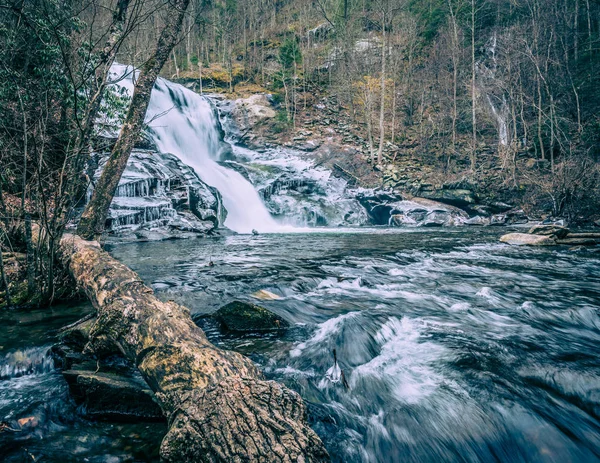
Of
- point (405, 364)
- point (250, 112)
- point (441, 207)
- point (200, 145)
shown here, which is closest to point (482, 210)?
point (441, 207)

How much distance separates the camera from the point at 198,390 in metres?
1.59

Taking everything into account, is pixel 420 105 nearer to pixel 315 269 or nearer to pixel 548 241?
pixel 548 241

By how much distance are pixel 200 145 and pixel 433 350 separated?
23.0m

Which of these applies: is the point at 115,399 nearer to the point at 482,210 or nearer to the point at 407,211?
the point at 407,211

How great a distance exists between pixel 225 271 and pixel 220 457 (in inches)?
225

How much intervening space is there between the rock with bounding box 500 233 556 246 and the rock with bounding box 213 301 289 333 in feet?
33.0

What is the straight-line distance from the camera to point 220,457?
4.31 feet

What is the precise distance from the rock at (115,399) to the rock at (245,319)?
4.71 ft

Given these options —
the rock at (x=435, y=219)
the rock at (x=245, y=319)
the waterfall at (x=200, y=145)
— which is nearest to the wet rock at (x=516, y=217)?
the rock at (x=435, y=219)

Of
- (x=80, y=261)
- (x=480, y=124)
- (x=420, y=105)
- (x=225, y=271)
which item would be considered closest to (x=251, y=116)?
(x=420, y=105)

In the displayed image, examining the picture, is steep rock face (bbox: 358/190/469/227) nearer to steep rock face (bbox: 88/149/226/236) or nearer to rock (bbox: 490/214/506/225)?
rock (bbox: 490/214/506/225)

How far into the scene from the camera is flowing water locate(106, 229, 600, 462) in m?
2.19

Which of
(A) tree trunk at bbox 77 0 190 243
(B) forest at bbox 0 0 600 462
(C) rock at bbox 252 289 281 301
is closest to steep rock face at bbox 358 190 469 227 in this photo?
(B) forest at bbox 0 0 600 462

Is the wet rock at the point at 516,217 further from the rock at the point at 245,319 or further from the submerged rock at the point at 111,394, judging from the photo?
the submerged rock at the point at 111,394
